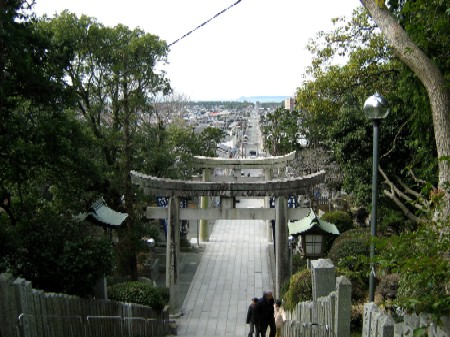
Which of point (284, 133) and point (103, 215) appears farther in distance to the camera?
point (284, 133)

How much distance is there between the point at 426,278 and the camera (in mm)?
4145

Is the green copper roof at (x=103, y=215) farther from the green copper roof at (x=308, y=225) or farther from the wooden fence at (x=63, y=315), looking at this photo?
the green copper roof at (x=308, y=225)

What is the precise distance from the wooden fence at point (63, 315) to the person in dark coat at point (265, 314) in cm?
240

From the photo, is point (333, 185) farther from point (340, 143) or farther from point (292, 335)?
point (292, 335)

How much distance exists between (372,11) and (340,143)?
8.21m

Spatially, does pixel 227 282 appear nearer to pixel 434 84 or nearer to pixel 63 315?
pixel 63 315

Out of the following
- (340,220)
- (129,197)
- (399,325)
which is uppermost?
(399,325)

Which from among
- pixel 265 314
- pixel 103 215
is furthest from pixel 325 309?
pixel 103 215

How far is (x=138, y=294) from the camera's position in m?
11.6

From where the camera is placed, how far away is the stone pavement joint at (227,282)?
43.9 feet

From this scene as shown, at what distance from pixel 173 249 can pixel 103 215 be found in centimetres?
215

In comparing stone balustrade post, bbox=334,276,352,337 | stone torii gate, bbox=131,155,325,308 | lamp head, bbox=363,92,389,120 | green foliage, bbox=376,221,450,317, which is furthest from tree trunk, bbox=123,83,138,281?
green foliage, bbox=376,221,450,317

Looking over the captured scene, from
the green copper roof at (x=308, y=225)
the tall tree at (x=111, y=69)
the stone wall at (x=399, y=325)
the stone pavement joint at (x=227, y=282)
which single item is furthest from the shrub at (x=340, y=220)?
the stone wall at (x=399, y=325)

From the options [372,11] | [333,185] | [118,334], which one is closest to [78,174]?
[118,334]
